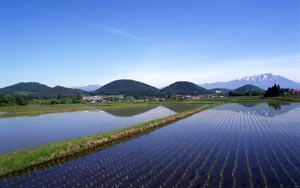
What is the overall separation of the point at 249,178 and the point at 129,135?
1302 cm

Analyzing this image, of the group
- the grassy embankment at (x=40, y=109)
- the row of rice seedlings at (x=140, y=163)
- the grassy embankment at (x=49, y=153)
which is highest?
the grassy embankment at (x=40, y=109)

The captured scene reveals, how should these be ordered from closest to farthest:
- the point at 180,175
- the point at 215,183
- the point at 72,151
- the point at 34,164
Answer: the point at 215,183 < the point at 180,175 < the point at 34,164 < the point at 72,151

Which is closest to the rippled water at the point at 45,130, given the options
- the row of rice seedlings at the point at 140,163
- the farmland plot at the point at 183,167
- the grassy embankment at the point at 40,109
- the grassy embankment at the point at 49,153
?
the grassy embankment at the point at 49,153

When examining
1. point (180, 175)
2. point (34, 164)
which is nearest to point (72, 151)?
point (34, 164)

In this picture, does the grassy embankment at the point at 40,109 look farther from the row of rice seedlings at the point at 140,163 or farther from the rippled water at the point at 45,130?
the row of rice seedlings at the point at 140,163

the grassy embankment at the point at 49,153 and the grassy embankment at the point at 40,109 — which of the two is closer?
the grassy embankment at the point at 49,153

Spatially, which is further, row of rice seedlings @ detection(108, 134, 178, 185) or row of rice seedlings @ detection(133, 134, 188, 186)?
row of rice seedlings @ detection(108, 134, 178, 185)

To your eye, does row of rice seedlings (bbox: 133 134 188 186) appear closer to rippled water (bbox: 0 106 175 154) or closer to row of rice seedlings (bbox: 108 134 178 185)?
row of rice seedlings (bbox: 108 134 178 185)

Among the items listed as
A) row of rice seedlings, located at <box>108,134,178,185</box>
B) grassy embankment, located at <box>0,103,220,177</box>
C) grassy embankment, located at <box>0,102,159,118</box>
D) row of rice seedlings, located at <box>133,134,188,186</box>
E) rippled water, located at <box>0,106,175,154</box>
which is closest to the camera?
row of rice seedlings, located at <box>133,134,188,186</box>

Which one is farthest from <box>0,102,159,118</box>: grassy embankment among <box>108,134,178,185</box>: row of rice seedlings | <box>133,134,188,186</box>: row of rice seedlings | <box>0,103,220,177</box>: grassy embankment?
<box>133,134,188,186</box>: row of rice seedlings

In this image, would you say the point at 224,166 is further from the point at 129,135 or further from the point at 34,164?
the point at 129,135

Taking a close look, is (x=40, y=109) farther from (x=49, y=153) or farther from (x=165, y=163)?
(x=165, y=163)

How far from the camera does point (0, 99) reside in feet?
275

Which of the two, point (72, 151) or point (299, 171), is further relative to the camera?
point (72, 151)
